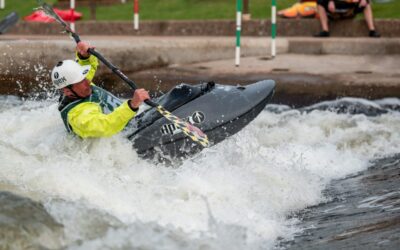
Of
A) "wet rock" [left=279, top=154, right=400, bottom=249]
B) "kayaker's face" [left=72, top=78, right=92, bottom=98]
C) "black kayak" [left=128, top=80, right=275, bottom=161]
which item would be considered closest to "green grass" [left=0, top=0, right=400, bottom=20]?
"black kayak" [left=128, top=80, right=275, bottom=161]

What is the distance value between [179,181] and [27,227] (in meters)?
1.60

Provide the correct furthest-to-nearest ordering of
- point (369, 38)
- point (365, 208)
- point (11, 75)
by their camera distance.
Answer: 1. point (369, 38)
2. point (11, 75)
3. point (365, 208)

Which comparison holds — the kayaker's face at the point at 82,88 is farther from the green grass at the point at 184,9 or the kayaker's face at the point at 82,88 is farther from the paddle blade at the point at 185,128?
the green grass at the point at 184,9

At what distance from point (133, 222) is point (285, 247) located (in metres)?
0.91

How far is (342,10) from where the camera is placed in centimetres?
1348

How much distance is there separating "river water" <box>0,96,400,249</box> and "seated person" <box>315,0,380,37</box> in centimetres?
369

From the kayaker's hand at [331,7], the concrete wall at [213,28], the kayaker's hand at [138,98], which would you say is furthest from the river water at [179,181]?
the concrete wall at [213,28]

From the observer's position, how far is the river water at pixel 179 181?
5473 millimetres

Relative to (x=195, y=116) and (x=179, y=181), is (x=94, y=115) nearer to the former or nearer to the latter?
(x=179, y=181)

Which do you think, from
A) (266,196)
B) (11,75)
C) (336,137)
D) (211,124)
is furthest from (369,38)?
(266,196)

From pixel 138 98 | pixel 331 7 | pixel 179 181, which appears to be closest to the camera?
pixel 138 98

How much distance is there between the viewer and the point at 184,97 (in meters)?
7.68

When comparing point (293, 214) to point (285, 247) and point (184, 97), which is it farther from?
point (184, 97)

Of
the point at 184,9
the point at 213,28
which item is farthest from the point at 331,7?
the point at 184,9
